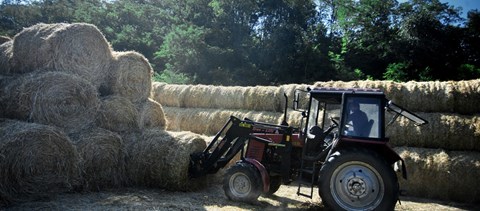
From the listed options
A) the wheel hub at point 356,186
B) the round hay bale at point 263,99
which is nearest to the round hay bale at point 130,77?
the round hay bale at point 263,99

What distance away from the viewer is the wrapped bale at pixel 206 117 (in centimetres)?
990

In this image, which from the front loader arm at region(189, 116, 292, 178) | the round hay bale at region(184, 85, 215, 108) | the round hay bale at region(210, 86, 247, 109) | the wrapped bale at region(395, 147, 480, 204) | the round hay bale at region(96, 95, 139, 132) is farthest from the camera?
the round hay bale at region(184, 85, 215, 108)

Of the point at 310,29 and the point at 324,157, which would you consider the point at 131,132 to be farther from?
the point at 310,29

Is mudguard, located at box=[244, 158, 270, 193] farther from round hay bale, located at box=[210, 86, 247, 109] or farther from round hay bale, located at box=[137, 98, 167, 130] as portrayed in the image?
round hay bale, located at box=[210, 86, 247, 109]

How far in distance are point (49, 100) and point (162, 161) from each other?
214cm

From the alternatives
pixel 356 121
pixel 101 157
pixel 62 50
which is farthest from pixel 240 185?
pixel 62 50

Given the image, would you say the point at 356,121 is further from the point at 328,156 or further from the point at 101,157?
the point at 101,157

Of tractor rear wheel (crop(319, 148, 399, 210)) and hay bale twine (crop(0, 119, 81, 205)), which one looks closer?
tractor rear wheel (crop(319, 148, 399, 210))

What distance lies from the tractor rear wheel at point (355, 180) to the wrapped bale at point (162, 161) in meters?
2.62

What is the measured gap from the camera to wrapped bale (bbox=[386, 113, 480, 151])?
7484 millimetres

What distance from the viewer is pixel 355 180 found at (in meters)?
4.97

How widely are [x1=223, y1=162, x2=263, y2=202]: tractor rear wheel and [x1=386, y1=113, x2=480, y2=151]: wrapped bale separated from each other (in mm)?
3977

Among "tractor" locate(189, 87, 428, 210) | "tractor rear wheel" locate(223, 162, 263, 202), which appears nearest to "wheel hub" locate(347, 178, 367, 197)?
"tractor" locate(189, 87, 428, 210)

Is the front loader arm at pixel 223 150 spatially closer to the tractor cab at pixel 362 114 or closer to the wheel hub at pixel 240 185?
the wheel hub at pixel 240 185
